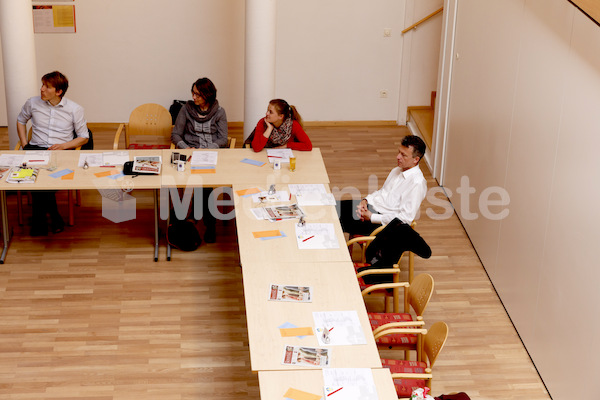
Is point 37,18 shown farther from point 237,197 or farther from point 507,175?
point 507,175

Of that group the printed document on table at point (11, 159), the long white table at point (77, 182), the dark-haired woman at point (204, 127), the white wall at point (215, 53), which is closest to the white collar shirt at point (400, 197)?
the dark-haired woman at point (204, 127)

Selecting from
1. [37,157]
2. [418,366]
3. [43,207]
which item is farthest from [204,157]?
[418,366]

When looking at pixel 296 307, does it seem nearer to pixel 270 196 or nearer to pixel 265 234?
pixel 265 234

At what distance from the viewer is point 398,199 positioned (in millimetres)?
6457

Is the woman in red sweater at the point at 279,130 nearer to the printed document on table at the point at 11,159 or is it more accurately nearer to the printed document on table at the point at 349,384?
the printed document on table at the point at 11,159

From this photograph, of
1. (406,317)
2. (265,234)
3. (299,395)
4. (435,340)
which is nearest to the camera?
(299,395)

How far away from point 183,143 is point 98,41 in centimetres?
302

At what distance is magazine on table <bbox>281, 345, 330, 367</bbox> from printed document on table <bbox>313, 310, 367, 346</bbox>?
8 centimetres

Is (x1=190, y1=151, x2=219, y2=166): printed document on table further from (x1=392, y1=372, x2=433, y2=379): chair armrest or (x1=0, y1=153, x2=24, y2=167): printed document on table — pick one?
(x1=392, y1=372, x2=433, y2=379): chair armrest

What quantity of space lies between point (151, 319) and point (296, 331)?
1.95 m

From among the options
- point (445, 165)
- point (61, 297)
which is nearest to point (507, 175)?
point (445, 165)

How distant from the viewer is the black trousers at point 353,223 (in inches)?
261

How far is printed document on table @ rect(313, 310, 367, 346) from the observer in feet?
14.8

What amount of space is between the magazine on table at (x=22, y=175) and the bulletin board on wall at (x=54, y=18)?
3515 mm
